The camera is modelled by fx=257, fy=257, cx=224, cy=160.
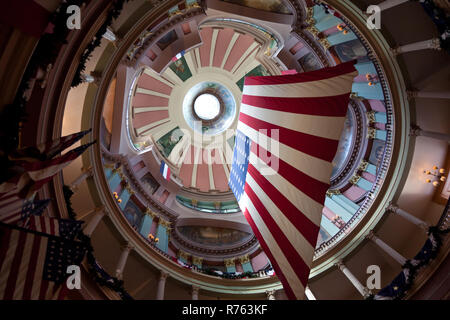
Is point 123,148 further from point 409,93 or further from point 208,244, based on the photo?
point 409,93

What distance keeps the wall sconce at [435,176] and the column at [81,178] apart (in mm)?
14665

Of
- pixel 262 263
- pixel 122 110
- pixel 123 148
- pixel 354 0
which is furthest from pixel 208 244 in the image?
pixel 354 0

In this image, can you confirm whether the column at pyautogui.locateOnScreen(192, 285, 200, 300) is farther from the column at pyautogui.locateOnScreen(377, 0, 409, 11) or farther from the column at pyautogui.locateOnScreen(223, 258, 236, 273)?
the column at pyautogui.locateOnScreen(377, 0, 409, 11)

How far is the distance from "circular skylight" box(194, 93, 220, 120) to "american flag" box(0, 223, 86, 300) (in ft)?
Answer: 70.1

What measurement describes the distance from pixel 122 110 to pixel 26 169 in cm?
933

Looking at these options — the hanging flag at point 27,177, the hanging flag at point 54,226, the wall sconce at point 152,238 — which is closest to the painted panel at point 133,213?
the wall sconce at point 152,238

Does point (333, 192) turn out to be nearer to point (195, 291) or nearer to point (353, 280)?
point (353, 280)

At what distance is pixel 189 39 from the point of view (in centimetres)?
1436

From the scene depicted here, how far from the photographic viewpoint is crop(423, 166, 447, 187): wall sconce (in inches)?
457

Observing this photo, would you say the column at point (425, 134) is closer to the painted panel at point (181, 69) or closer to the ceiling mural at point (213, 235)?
the ceiling mural at point (213, 235)

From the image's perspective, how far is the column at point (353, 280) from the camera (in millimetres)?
10756

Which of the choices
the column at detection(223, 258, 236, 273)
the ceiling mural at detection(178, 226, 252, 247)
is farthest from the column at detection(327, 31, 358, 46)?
the column at detection(223, 258, 236, 273)

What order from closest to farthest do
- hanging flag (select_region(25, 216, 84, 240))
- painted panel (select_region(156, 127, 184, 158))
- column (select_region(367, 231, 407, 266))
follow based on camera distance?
hanging flag (select_region(25, 216, 84, 240)) < column (select_region(367, 231, 407, 266)) < painted panel (select_region(156, 127, 184, 158))
